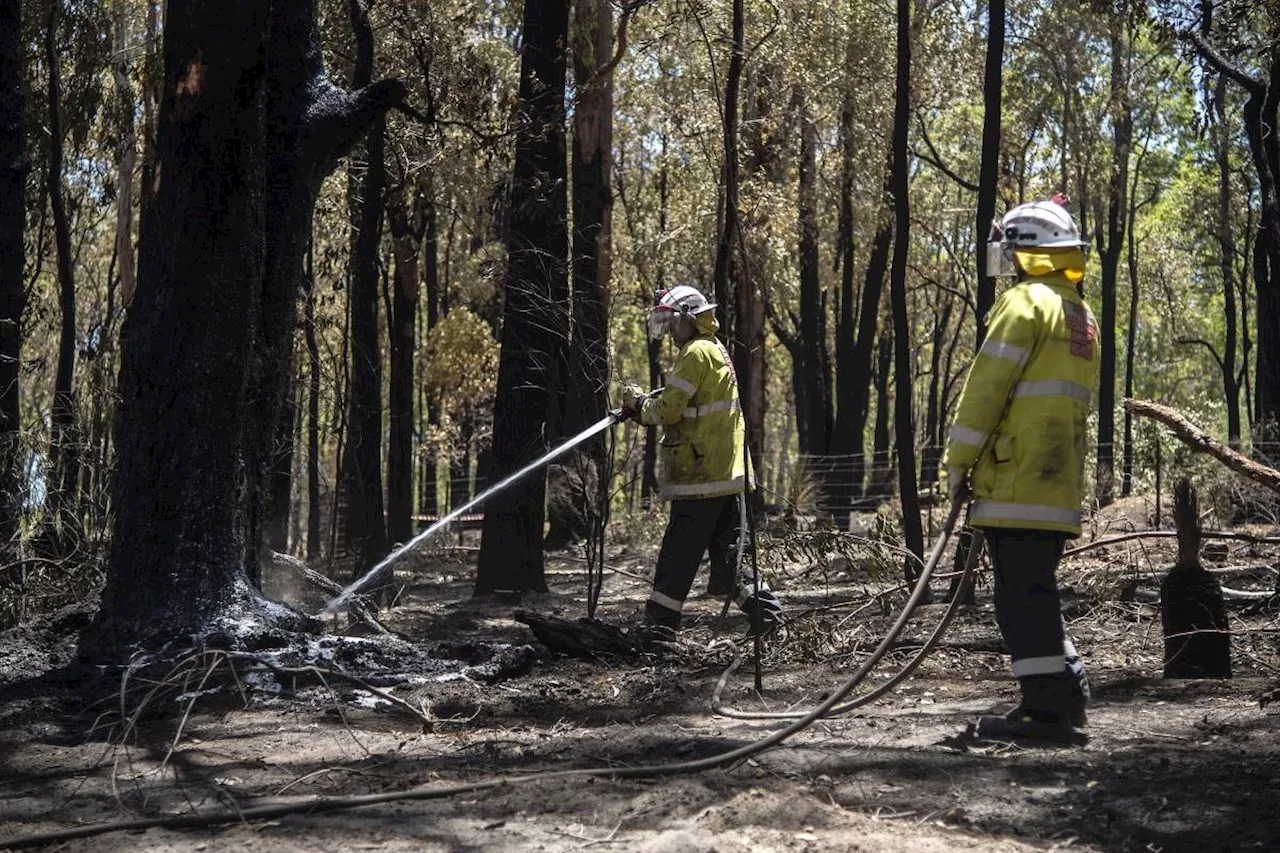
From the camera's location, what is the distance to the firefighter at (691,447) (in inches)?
344

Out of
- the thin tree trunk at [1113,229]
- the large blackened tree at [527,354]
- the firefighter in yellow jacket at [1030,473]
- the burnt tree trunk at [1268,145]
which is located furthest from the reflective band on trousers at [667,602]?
the thin tree trunk at [1113,229]

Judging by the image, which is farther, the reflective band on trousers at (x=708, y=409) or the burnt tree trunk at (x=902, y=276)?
the burnt tree trunk at (x=902, y=276)

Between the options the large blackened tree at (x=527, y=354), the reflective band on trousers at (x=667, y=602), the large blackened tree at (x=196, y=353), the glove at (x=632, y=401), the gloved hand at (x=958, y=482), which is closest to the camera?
the gloved hand at (x=958, y=482)

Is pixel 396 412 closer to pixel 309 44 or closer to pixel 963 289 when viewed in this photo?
pixel 309 44

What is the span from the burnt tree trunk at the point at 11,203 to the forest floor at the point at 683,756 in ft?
12.5

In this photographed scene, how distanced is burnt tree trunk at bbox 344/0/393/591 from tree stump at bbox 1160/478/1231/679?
5.94 m

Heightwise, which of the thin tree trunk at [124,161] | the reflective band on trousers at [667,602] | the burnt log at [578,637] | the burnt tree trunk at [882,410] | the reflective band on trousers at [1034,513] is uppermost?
the thin tree trunk at [124,161]

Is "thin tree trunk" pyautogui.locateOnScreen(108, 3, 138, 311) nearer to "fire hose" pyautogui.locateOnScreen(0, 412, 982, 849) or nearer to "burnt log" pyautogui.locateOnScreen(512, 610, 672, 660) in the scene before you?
"burnt log" pyautogui.locateOnScreen(512, 610, 672, 660)

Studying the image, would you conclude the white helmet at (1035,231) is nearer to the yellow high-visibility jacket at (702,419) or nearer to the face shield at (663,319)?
the yellow high-visibility jacket at (702,419)

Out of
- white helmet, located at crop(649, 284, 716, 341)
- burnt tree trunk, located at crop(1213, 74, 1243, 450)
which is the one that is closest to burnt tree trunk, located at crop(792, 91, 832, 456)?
burnt tree trunk, located at crop(1213, 74, 1243, 450)

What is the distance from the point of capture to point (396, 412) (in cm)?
1355

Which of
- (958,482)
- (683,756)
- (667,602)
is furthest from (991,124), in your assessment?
(683,756)

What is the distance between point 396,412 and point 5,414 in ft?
11.6

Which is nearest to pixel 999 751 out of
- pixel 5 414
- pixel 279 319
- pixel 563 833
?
pixel 563 833
